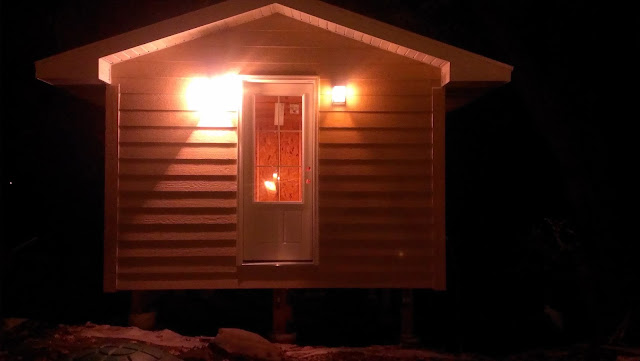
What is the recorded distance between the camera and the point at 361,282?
680cm

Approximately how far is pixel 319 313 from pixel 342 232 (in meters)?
2.24

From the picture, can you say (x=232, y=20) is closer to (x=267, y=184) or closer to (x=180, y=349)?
(x=267, y=184)

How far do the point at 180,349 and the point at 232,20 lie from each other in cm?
370

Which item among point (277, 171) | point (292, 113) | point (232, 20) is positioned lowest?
point (277, 171)

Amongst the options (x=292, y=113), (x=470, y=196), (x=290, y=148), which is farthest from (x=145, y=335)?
(x=470, y=196)

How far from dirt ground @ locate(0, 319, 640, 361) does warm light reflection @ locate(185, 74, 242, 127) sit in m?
2.49

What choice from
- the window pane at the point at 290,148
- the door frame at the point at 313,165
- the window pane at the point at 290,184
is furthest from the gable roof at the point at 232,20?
the window pane at the point at 290,184

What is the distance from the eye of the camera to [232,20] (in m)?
6.66

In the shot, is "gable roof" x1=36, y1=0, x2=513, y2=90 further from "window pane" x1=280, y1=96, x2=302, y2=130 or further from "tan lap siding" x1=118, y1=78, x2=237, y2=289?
"window pane" x1=280, y1=96, x2=302, y2=130

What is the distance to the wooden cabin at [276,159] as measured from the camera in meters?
6.69

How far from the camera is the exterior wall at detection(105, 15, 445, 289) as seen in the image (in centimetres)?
669

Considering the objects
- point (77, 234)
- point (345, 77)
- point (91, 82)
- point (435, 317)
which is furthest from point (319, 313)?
point (77, 234)

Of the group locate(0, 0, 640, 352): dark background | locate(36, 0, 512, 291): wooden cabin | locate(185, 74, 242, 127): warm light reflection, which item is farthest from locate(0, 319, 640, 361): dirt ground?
locate(185, 74, 242, 127): warm light reflection

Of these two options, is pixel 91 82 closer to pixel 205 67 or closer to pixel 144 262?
pixel 205 67
